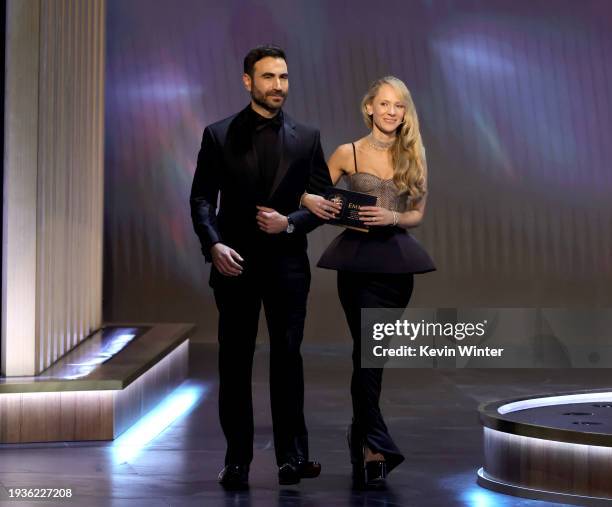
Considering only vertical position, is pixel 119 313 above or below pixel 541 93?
below

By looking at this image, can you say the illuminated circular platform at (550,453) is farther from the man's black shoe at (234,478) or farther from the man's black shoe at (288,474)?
the man's black shoe at (234,478)

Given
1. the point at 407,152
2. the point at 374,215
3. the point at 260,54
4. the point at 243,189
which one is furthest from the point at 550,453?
the point at 260,54

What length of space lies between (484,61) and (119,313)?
11.6ft

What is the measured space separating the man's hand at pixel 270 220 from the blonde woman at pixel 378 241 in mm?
133

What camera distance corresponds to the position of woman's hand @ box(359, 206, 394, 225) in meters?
3.67

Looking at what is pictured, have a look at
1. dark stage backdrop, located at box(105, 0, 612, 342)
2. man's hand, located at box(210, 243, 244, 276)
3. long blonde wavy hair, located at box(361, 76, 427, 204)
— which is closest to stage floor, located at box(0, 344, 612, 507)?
man's hand, located at box(210, 243, 244, 276)

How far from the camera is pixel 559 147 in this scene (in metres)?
9.41

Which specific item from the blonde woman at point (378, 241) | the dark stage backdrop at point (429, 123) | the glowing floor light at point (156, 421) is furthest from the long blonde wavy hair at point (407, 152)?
the dark stage backdrop at point (429, 123)

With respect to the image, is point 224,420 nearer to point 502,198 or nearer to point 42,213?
point 42,213

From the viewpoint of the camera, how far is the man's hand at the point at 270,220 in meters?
3.56

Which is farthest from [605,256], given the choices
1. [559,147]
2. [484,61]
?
[484,61]

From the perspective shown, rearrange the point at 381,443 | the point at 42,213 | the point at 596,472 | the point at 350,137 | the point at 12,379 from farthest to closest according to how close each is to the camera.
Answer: the point at 350,137, the point at 42,213, the point at 12,379, the point at 381,443, the point at 596,472

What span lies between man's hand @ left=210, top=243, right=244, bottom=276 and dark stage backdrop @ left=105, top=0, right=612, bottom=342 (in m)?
5.71

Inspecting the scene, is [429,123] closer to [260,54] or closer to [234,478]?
[260,54]
